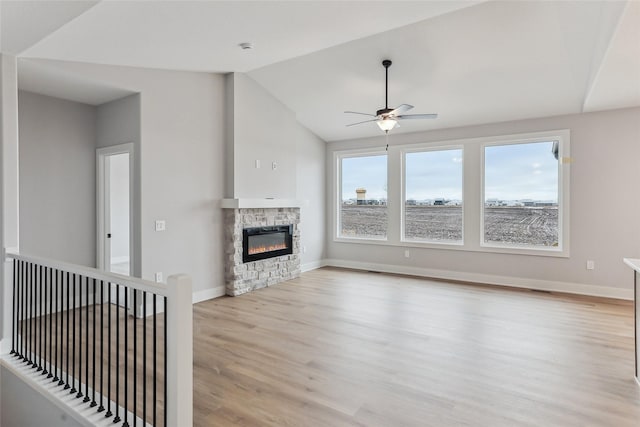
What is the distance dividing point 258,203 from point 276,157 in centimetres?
101

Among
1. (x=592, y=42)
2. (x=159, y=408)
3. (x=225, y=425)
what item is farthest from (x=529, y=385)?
(x=592, y=42)

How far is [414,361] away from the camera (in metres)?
3.15

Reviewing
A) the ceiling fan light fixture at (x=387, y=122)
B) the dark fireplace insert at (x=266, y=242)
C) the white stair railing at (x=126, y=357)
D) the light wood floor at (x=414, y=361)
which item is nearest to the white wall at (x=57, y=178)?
the white stair railing at (x=126, y=357)

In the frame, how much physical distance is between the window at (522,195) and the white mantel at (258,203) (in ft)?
11.0

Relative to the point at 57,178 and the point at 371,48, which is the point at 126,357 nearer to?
the point at 57,178

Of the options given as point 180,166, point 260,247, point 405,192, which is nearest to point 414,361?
point 260,247

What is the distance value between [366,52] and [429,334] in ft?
11.3

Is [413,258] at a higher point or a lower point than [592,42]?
lower

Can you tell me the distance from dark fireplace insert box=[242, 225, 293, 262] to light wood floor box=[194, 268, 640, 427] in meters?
0.82

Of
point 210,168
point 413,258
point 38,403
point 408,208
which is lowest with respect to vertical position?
point 38,403

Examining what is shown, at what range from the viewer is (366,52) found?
15.0 ft

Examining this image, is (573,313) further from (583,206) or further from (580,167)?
(580,167)

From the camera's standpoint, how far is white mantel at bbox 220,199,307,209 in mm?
5285

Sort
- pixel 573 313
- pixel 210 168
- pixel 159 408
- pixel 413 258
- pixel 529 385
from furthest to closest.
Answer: pixel 413 258, pixel 210 168, pixel 573 313, pixel 529 385, pixel 159 408
